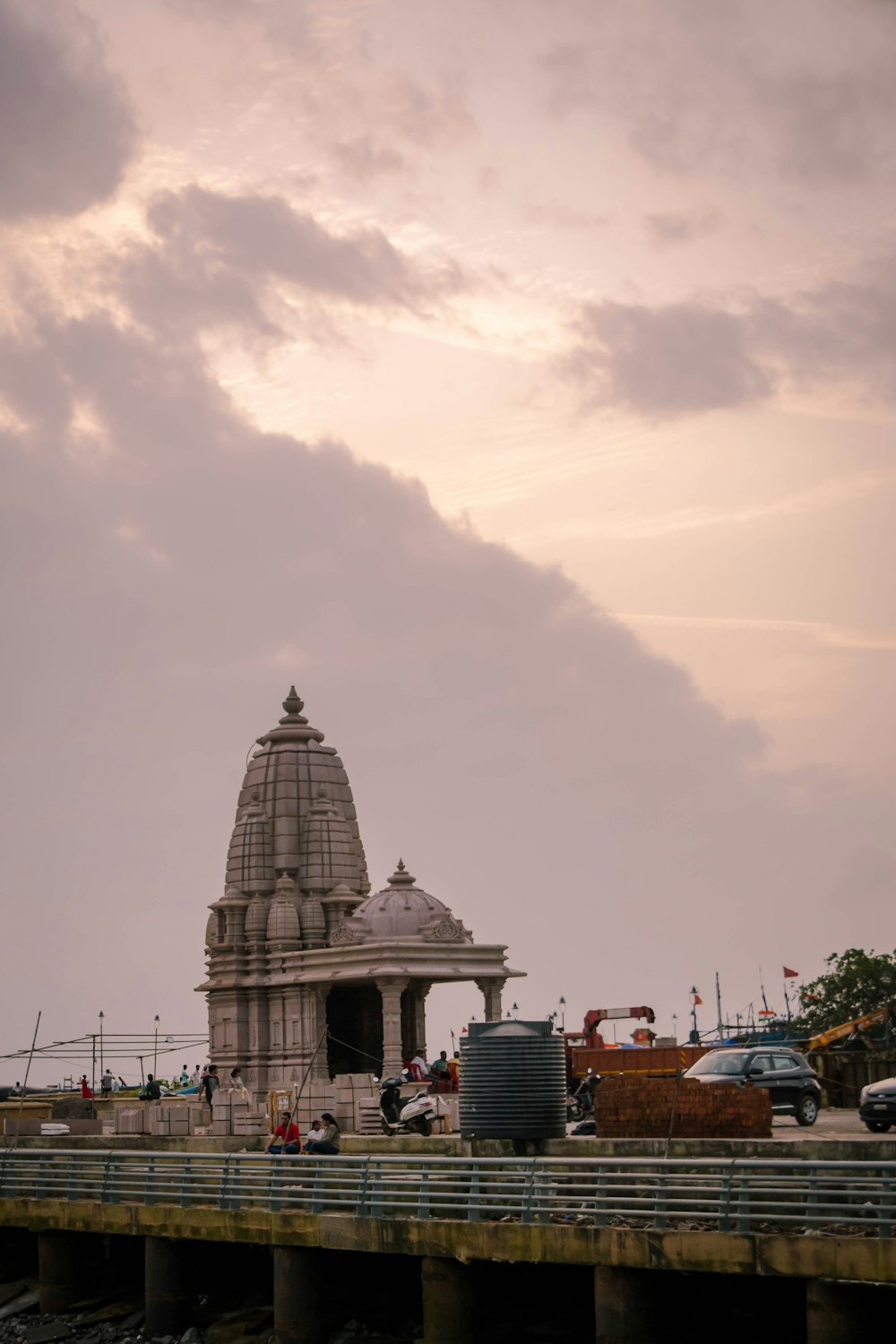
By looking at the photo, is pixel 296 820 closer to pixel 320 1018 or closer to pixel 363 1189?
pixel 320 1018

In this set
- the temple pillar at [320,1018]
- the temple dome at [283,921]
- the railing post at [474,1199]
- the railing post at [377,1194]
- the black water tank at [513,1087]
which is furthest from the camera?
the temple dome at [283,921]

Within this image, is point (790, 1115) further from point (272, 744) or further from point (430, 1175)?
point (272, 744)

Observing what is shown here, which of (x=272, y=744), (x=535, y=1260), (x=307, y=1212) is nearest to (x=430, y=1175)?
(x=307, y=1212)

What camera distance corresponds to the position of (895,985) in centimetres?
10219

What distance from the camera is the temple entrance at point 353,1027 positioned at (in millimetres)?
66312

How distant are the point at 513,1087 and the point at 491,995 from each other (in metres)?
31.4

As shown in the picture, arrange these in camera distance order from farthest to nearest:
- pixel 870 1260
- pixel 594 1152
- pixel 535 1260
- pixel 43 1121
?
1. pixel 43 1121
2. pixel 594 1152
3. pixel 535 1260
4. pixel 870 1260

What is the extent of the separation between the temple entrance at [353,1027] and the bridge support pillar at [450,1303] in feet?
129

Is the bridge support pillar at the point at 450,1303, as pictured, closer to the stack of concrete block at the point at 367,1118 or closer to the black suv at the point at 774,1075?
the black suv at the point at 774,1075

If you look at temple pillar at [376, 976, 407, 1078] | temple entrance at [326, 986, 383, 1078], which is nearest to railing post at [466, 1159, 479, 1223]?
temple pillar at [376, 976, 407, 1078]

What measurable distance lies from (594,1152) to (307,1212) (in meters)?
4.54

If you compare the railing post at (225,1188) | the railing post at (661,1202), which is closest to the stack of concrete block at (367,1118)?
the railing post at (225,1188)

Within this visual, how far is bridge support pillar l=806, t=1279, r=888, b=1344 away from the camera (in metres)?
21.5

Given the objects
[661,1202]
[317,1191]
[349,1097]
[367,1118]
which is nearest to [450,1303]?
[317,1191]
